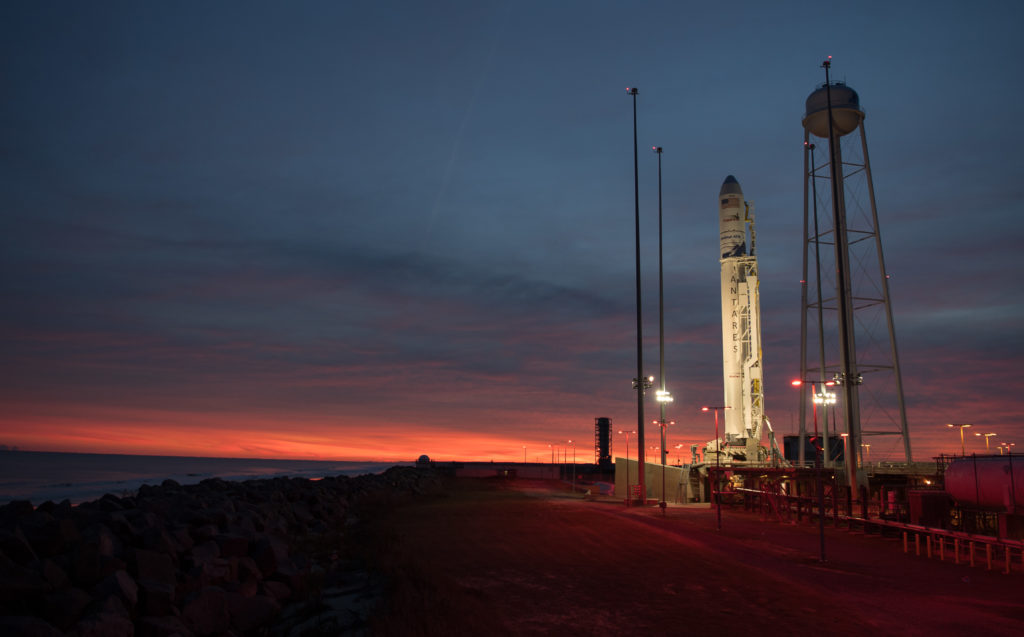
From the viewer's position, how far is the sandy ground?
39.7ft

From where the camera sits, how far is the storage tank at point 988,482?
2367 cm

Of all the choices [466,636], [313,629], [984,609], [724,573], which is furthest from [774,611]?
[313,629]

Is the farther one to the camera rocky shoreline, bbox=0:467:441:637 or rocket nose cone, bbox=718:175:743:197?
rocket nose cone, bbox=718:175:743:197

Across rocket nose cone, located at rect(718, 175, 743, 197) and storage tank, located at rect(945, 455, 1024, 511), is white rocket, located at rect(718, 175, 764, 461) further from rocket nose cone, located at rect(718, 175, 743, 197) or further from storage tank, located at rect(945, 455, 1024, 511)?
storage tank, located at rect(945, 455, 1024, 511)

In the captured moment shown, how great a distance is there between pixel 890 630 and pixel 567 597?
6.10 meters

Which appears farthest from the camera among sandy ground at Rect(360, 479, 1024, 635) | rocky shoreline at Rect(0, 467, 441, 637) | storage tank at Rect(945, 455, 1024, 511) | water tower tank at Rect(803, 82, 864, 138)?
water tower tank at Rect(803, 82, 864, 138)

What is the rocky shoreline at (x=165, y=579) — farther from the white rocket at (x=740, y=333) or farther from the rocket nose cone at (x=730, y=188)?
the rocket nose cone at (x=730, y=188)

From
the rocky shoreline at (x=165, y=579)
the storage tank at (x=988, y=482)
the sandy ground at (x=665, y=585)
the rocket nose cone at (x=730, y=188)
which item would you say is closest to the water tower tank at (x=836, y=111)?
the rocket nose cone at (x=730, y=188)

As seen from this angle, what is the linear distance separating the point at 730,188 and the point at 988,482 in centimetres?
3254

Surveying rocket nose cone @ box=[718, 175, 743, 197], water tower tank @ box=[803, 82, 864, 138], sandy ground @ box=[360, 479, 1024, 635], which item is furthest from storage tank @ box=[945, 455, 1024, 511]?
water tower tank @ box=[803, 82, 864, 138]

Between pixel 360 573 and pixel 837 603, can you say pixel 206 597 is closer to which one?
pixel 360 573

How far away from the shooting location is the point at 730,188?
53.0 metres

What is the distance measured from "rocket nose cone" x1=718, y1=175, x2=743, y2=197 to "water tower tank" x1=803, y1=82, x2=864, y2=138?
29.0 ft

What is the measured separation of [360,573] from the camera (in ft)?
56.1
